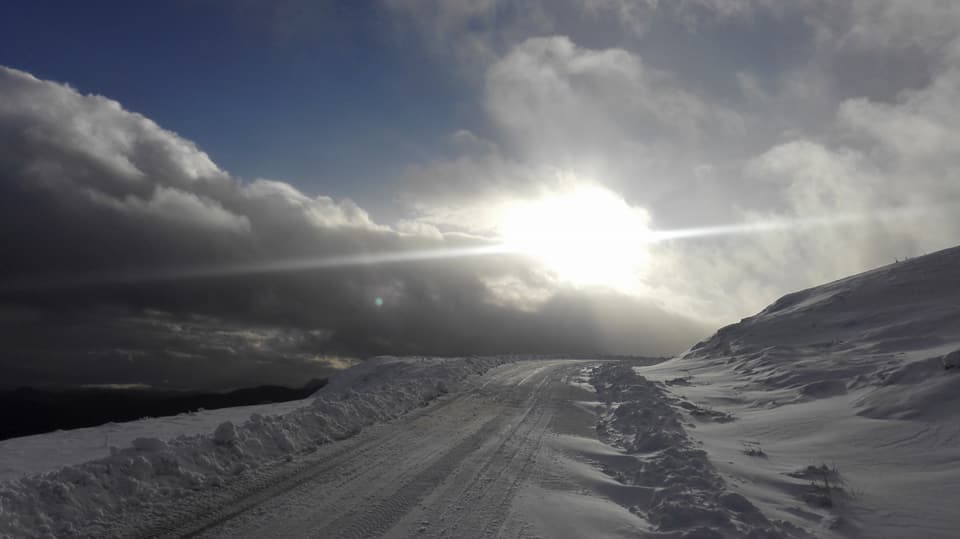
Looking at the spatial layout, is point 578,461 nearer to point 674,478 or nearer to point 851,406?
point 674,478

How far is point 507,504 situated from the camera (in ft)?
23.2

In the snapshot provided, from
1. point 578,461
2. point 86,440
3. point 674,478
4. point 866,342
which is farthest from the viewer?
point 866,342

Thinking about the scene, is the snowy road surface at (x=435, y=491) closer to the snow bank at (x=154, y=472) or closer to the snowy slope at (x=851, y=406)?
the snow bank at (x=154, y=472)

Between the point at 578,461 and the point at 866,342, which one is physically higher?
the point at 866,342

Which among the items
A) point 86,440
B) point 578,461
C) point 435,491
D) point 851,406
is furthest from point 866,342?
point 86,440

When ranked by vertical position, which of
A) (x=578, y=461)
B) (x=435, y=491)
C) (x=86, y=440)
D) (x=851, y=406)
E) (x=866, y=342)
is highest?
(x=866, y=342)

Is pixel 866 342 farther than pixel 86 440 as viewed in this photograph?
Yes

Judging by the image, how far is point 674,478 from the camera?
8.12 metres

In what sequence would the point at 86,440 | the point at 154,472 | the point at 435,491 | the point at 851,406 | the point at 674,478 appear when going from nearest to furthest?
1. the point at 435,491
2. the point at 154,472
3. the point at 674,478
4. the point at 86,440
5. the point at 851,406

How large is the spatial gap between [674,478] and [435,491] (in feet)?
12.4

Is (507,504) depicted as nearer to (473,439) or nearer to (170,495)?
(473,439)

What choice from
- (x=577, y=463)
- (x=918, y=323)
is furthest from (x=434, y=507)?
(x=918, y=323)

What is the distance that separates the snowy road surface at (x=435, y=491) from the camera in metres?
6.23

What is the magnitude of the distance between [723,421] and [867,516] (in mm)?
6565
